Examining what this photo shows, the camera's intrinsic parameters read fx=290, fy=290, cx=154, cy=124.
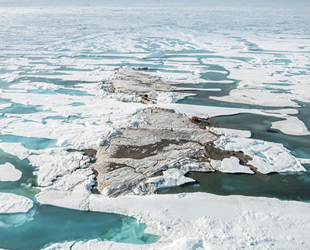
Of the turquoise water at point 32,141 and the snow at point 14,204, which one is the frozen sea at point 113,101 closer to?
the turquoise water at point 32,141

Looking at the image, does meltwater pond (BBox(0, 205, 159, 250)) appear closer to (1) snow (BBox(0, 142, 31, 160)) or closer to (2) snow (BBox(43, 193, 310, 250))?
(2) snow (BBox(43, 193, 310, 250))

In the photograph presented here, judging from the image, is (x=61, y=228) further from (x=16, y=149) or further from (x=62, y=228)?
(x=16, y=149)

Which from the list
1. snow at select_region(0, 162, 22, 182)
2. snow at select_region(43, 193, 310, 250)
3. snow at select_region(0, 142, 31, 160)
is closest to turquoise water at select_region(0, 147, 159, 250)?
snow at select_region(43, 193, 310, 250)

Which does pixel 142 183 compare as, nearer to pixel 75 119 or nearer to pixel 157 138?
pixel 157 138

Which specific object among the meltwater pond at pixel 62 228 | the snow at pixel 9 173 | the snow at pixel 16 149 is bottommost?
the meltwater pond at pixel 62 228

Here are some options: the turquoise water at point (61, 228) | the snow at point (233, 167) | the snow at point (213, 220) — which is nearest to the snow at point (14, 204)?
the turquoise water at point (61, 228)

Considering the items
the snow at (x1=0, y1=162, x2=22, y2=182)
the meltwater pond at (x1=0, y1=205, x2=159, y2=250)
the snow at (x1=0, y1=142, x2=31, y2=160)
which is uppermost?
the snow at (x1=0, y1=142, x2=31, y2=160)
